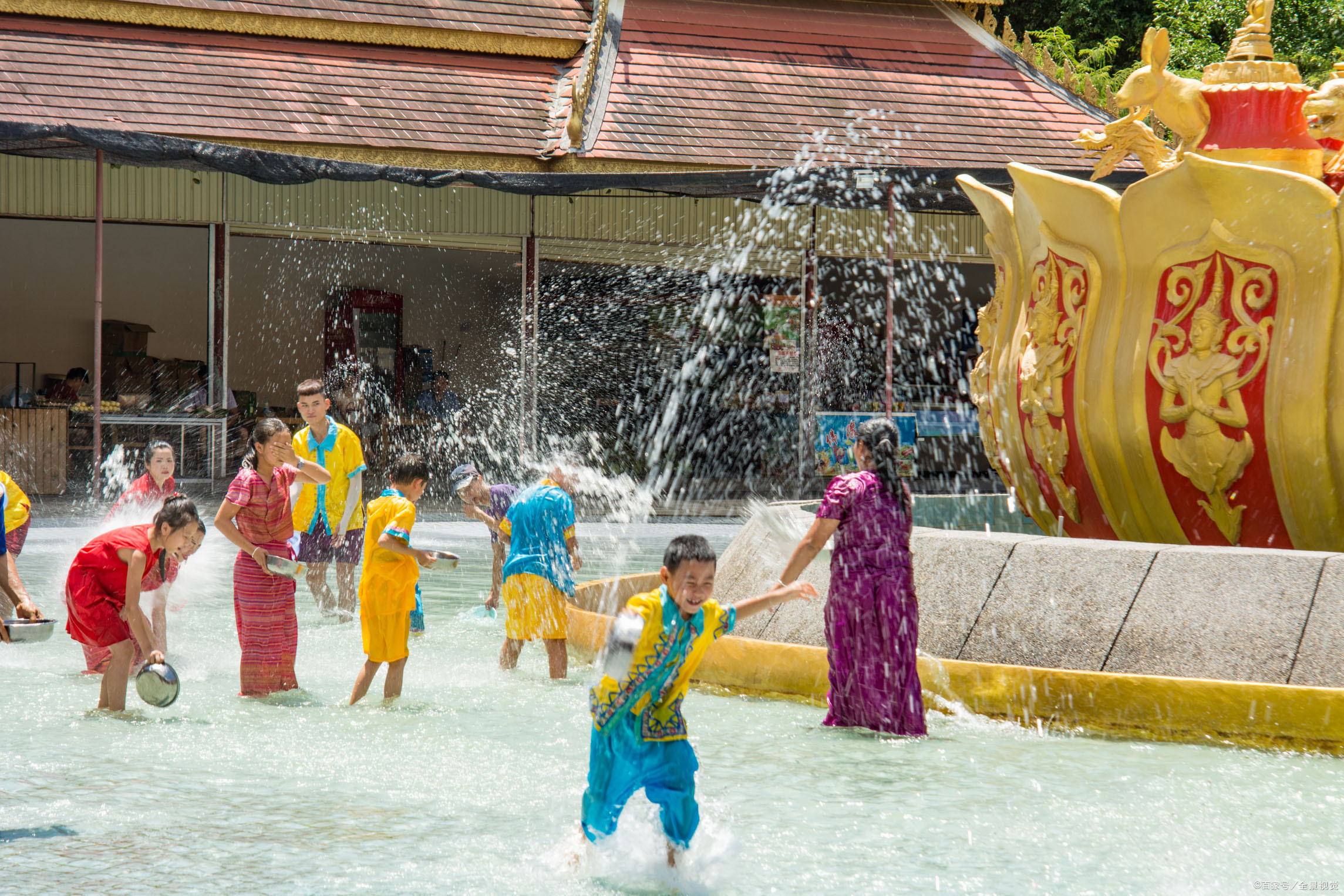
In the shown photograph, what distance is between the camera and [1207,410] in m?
6.18

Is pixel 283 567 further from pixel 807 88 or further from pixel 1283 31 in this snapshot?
pixel 1283 31

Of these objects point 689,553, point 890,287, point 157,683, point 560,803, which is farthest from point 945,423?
point 689,553

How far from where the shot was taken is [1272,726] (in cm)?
520

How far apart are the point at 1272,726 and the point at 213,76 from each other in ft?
45.4

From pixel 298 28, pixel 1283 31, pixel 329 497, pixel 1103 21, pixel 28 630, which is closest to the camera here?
pixel 28 630

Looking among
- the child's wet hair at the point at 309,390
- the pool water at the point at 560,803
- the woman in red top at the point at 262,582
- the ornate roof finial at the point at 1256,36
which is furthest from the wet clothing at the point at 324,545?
the ornate roof finial at the point at 1256,36

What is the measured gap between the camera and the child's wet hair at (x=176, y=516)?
5496 mm

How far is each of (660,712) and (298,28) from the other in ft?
48.5

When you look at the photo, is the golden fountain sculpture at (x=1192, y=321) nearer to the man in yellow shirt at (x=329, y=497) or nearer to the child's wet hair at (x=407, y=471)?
the child's wet hair at (x=407, y=471)

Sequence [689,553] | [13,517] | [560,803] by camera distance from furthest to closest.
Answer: [13,517] → [560,803] → [689,553]

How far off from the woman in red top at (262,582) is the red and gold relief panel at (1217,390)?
3998 mm

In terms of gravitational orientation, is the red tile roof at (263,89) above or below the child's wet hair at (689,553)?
above

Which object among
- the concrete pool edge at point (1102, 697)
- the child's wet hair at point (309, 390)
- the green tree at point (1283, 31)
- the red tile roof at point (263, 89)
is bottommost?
the concrete pool edge at point (1102, 697)

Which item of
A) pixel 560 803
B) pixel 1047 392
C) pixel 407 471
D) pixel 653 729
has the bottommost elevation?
pixel 560 803
